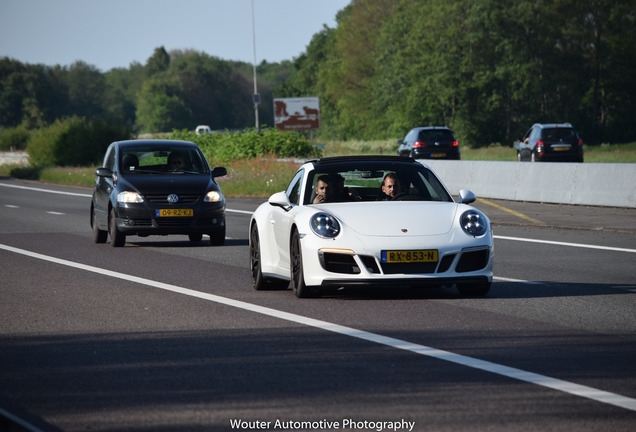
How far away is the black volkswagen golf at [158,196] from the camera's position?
1698 centimetres

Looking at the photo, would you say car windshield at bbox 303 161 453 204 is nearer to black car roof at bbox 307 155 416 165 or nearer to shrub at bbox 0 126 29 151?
black car roof at bbox 307 155 416 165

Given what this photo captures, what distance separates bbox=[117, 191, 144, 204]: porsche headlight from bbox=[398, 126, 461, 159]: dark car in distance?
26.1 m

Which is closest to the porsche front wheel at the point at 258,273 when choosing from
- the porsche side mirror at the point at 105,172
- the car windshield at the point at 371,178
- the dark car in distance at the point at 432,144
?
the car windshield at the point at 371,178

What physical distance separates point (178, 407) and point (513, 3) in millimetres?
79235

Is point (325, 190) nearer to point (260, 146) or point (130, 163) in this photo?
point (130, 163)

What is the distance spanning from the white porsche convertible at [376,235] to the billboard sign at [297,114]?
55364 millimetres

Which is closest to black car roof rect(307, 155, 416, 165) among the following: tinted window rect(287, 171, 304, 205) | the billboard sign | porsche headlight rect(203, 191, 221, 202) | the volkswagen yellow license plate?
tinted window rect(287, 171, 304, 205)

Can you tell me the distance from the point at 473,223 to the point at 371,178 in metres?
1.15

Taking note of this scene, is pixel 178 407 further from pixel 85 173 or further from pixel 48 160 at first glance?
pixel 48 160

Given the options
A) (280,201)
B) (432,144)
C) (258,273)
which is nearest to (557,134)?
(432,144)

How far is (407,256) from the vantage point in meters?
9.81

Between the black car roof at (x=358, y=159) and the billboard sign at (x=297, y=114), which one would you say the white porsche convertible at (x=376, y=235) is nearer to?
the black car roof at (x=358, y=159)

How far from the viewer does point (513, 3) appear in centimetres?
8175

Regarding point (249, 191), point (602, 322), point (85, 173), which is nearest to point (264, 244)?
point (602, 322)
